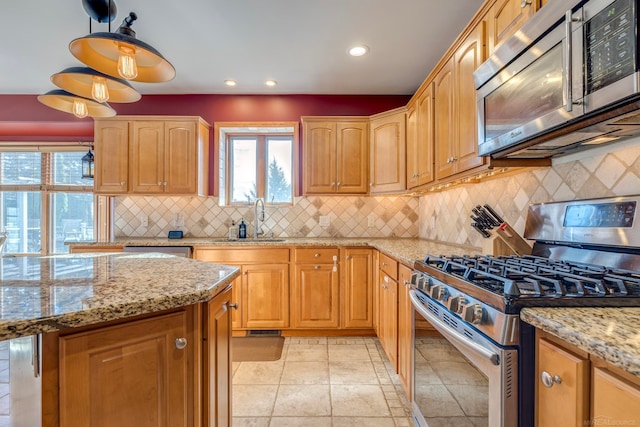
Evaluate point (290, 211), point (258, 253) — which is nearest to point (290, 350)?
point (258, 253)

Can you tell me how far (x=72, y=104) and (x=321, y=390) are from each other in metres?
2.38

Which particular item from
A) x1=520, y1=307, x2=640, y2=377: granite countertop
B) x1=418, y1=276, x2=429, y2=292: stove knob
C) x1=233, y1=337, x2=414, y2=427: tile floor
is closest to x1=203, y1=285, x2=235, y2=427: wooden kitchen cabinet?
Result: x1=233, y1=337, x2=414, y2=427: tile floor

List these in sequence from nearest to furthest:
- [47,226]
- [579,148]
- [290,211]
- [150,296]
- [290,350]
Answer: [150,296]
[579,148]
[290,350]
[290,211]
[47,226]

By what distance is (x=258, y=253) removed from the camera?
9.43 ft

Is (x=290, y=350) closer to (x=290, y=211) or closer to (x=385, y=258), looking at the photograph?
(x=385, y=258)

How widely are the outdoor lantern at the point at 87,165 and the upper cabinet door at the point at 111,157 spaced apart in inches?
18.3

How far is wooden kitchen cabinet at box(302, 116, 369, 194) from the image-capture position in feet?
10.4

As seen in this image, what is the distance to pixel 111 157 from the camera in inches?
123

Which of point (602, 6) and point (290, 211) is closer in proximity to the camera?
point (602, 6)

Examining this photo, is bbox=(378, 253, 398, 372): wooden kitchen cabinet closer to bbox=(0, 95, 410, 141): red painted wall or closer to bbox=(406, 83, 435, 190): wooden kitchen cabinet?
bbox=(406, 83, 435, 190): wooden kitchen cabinet

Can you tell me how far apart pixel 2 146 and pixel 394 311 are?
15.8 feet

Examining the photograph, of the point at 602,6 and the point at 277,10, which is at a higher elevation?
the point at 277,10

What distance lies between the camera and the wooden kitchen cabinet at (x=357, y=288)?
2.87 metres

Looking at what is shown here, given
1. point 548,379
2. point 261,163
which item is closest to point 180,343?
point 548,379
